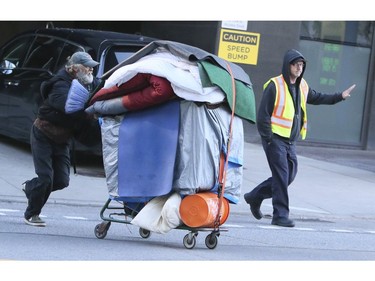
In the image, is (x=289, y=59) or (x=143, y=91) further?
(x=289, y=59)

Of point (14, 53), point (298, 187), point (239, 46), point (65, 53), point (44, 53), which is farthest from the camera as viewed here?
point (239, 46)

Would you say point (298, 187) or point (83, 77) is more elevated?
point (83, 77)

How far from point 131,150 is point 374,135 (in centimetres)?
1268

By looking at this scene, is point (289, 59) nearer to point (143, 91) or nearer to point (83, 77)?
point (83, 77)

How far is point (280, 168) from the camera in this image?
1000 cm

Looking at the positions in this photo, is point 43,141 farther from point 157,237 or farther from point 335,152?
point 335,152

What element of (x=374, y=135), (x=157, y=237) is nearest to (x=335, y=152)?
(x=374, y=135)

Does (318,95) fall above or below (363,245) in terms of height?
above

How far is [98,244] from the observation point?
7863 mm

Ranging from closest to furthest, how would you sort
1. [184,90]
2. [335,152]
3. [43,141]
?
1. [184,90]
2. [43,141]
3. [335,152]

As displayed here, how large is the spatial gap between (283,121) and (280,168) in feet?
1.66

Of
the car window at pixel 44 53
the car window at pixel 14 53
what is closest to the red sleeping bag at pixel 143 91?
the car window at pixel 44 53

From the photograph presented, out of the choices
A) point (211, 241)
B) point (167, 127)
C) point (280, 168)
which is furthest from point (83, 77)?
point (280, 168)
